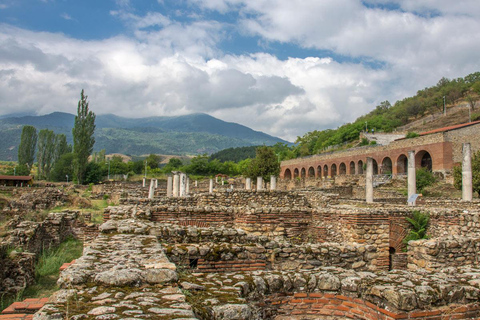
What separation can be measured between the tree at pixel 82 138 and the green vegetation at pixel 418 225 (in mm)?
52620

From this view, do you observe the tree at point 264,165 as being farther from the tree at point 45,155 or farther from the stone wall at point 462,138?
the tree at point 45,155

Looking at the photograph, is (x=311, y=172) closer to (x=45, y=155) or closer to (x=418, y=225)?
(x=45, y=155)

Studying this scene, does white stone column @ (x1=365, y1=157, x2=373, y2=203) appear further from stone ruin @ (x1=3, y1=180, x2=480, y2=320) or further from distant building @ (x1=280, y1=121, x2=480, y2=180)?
distant building @ (x1=280, y1=121, x2=480, y2=180)

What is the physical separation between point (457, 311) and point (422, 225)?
549cm

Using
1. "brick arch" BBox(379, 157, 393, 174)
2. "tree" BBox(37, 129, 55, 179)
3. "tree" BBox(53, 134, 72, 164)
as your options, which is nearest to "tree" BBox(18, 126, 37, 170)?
"tree" BBox(37, 129, 55, 179)

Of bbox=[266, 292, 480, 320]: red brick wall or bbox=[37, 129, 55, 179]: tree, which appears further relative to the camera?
bbox=[37, 129, 55, 179]: tree

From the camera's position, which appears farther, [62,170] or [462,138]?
[62,170]

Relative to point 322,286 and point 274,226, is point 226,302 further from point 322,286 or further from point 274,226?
point 274,226

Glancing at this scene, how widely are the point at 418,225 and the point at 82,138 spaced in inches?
2187

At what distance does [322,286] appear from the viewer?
3342 millimetres

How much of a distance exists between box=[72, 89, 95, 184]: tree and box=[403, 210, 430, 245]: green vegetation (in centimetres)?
5262

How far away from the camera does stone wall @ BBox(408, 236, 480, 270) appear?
5.50m

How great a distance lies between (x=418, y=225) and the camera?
8.21m

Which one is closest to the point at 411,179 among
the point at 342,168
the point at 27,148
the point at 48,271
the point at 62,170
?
the point at 48,271
